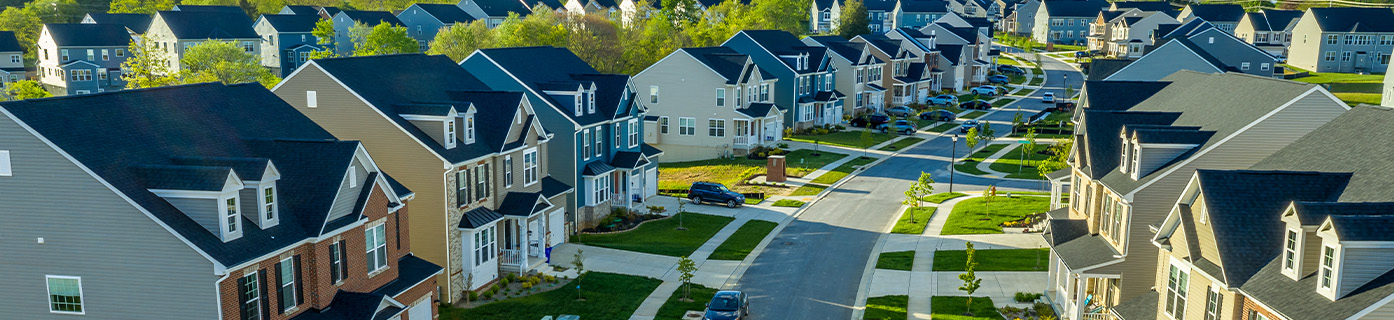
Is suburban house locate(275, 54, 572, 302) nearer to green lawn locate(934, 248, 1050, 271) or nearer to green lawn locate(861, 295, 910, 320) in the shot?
green lawn locate(861, 295, 910, 320)

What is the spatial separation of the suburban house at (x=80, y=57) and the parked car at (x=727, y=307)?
318 feet

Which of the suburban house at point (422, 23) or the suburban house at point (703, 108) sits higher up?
the suburban house at point (422, 23)

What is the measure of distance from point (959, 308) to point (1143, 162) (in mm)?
7917

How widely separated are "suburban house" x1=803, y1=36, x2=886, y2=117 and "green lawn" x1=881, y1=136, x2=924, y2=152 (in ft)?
42.8

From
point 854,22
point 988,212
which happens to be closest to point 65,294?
point 988,212

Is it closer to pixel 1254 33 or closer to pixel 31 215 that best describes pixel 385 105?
pixel 31 215

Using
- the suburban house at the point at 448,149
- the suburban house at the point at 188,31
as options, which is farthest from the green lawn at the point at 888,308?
the suburban house at the point at 188,31

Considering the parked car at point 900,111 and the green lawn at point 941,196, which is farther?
the parked car at point 900,111

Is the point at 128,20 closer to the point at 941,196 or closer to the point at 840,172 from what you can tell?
the point at 840,172

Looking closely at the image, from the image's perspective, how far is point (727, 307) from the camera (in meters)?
32.0

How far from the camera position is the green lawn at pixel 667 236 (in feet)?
143

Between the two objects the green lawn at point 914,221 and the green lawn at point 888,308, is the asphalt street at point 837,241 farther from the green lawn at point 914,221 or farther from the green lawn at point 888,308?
the green lawn at point 888,308

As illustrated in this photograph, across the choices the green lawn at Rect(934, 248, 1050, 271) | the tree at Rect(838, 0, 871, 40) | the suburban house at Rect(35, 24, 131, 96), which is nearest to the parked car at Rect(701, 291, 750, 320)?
the green lawn at Rect(934, 248, 1050, 271)

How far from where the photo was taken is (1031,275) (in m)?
38.0
